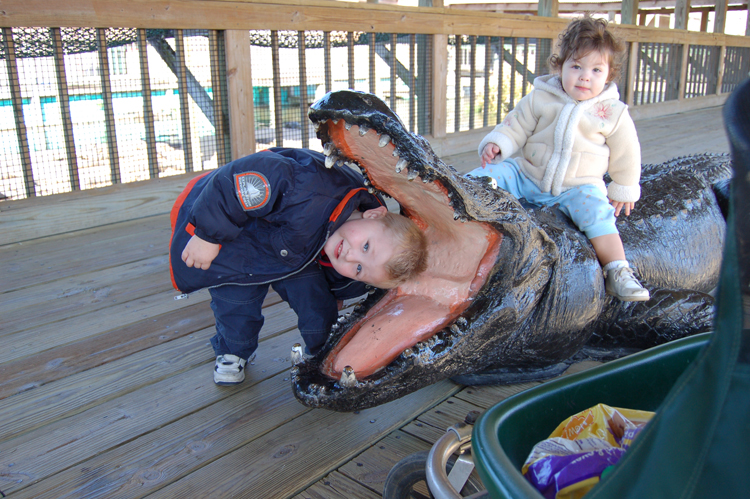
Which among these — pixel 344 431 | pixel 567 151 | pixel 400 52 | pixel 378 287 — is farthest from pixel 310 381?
pixel 400 52

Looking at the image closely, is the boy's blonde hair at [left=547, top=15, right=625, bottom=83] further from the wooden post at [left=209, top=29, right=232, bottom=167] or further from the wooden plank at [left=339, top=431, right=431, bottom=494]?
the wooden post at [left=209, top=29, right=232, bottom=167]

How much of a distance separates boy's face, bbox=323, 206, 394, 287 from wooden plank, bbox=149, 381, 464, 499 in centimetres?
43

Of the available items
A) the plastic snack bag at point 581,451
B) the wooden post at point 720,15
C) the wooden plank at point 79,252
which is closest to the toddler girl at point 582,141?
the plastic snack bag at point 581,451

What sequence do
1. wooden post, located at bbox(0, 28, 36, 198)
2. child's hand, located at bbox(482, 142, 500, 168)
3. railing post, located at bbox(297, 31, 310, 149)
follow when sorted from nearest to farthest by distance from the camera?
child's hand, located at bbox(482, 142, 500, 168)
wooden post, located at bbox(0, 28, 36, 198)
railing post, located at bbox(297, 31, 310, 149)

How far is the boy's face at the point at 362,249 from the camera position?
1830 mm

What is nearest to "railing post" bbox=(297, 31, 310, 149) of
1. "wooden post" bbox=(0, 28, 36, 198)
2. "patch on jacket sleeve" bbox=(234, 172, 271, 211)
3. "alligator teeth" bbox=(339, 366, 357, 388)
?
"wooden post" bbox=(0, 28, 36, 198)

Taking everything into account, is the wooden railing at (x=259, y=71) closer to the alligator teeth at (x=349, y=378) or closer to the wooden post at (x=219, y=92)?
the wooden post at (x=219, y=92)

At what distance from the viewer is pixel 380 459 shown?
5.22 feet

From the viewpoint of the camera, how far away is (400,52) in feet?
17.1

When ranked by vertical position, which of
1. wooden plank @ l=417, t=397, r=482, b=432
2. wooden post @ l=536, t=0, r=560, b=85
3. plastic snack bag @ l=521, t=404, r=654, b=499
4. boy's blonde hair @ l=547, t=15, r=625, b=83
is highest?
wooden post @ l=536, t=0, r=560, b=85

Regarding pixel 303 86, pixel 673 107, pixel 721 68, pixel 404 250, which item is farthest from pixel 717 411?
pixel 721 68

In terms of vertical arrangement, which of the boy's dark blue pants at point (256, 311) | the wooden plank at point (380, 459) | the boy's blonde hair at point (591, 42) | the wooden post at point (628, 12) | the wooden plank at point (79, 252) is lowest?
the wooden plank at point (380, 459)

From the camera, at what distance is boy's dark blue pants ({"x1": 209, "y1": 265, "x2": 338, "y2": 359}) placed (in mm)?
2027

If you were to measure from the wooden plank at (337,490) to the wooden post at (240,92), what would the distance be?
3062 mm
